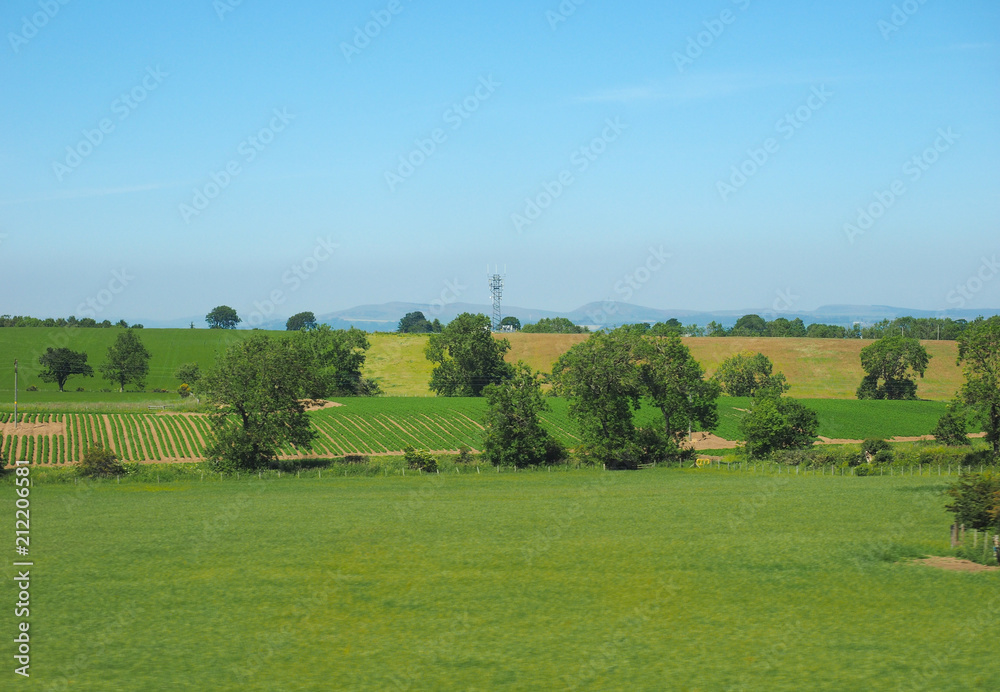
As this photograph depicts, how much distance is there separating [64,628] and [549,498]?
30.5 meters

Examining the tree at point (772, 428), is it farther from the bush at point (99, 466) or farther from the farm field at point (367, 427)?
the bush at point (99, 466)

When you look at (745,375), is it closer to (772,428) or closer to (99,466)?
(772,428)

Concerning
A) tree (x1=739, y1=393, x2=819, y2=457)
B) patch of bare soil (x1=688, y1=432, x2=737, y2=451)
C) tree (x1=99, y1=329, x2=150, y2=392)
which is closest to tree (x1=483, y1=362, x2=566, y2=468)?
tree (x1=739, y1=393, x2=819, y2=457)

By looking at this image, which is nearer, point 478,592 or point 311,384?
point 478,592

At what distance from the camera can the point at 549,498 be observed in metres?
48.2

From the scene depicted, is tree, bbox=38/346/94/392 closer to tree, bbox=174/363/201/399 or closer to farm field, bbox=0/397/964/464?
tree, bbox=174/363/201/399

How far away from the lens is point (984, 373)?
71.1m

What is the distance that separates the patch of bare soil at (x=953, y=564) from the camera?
A: 27078 mm

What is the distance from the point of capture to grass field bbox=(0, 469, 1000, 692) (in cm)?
1852

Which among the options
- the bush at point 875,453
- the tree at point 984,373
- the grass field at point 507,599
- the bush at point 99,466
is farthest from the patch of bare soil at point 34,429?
the tree at point 984,373

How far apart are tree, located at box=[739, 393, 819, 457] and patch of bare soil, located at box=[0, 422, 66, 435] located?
67.9 metres

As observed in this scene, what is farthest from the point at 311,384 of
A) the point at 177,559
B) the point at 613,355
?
the point at 177,559

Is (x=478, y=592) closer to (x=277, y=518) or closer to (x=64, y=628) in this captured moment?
(x=64, y=628)

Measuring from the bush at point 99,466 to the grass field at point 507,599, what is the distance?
18489 mm
